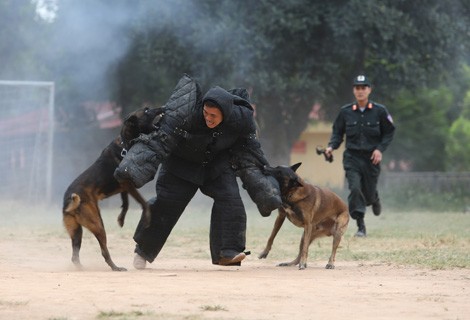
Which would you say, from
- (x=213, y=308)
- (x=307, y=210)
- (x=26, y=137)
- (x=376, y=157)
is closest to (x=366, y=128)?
(x=376, y=157)

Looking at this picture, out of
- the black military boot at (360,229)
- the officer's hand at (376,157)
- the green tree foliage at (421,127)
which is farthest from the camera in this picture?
the green tree foliage at (421,127)

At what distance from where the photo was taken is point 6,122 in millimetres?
25641

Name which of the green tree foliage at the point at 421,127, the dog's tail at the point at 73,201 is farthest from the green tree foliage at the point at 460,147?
the dog's tail at the point at 73,201

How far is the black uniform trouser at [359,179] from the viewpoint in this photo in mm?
14469

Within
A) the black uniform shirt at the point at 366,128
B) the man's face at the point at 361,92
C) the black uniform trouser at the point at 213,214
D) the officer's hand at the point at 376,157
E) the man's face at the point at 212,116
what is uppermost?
the man's face at the point at 361,92

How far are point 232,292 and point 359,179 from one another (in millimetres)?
6974

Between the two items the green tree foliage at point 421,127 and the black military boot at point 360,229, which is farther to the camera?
the green tree foliage at point 421,127

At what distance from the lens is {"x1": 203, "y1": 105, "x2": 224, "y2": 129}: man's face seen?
30.3ft

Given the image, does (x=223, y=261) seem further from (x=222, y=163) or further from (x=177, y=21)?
(x=177, y=21)

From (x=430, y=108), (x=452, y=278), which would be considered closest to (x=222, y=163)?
(x=452, y=278)

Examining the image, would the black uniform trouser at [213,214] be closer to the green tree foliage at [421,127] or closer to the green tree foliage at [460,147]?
the green tree foliage at [421,127]

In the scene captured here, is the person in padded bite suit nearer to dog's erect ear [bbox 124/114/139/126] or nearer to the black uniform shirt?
dog's erect ear [bbox 124/114/139/126]

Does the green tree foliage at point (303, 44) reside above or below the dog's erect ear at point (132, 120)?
above

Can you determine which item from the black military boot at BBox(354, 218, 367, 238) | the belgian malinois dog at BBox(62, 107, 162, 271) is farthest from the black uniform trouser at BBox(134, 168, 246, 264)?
the black military boot at BBox(354, 218, 367, 238)
